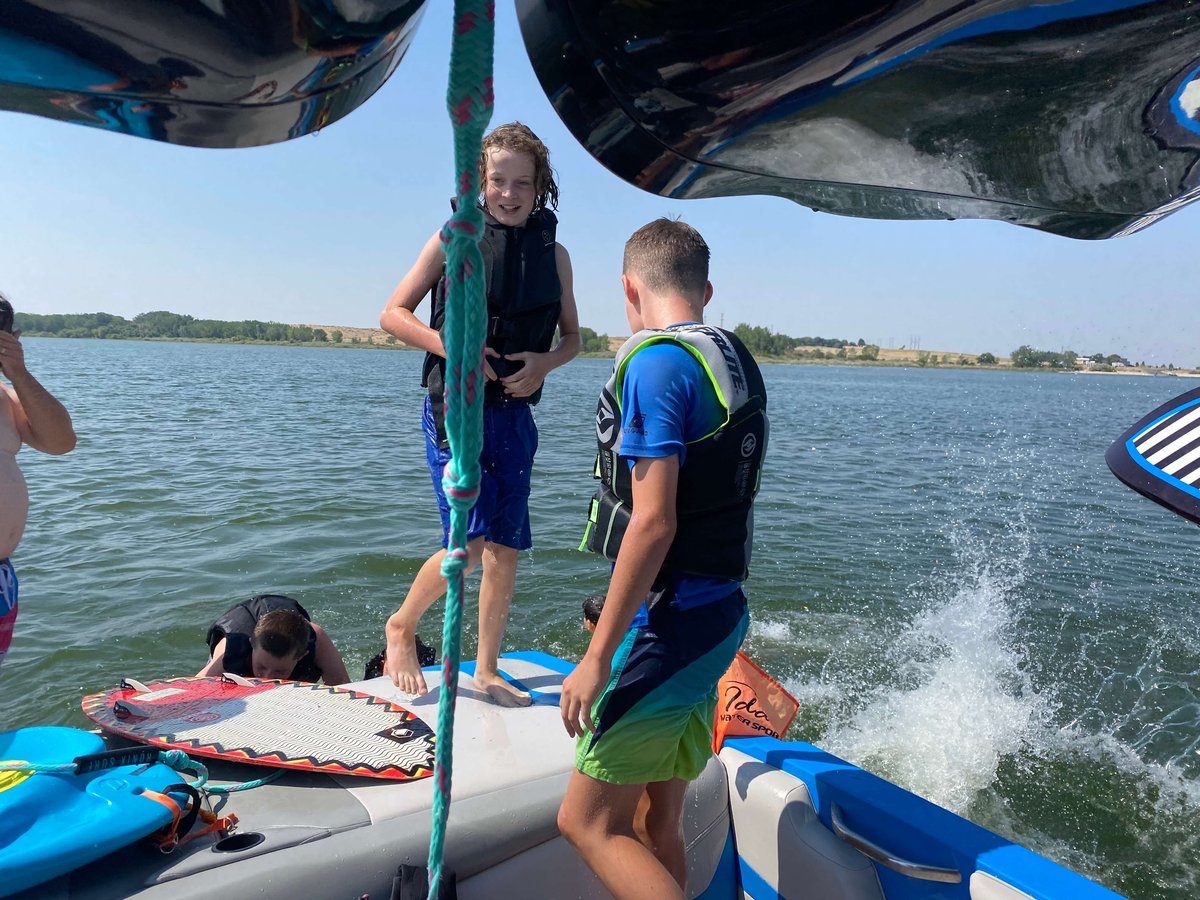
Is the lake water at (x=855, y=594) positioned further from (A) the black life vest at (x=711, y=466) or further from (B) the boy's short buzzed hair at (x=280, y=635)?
(A) the black life vest at (x=711, y=466)

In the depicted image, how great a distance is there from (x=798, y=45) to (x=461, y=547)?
33.1 inches

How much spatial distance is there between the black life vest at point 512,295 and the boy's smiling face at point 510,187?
38 millimetres

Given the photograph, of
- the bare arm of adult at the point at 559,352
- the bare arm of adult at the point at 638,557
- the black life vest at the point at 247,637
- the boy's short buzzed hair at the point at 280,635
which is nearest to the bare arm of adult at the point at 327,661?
the black life vest at the point at 247,637

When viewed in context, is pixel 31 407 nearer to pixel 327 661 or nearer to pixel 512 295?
pixel 512 295

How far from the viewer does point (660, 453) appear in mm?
1807

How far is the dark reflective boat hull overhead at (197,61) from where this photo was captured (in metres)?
0.77

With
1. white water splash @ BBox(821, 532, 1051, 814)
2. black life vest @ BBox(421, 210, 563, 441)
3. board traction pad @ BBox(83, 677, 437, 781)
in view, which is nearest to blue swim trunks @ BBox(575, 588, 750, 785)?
board traction pad @ BBox(83, 677, 437, 781)

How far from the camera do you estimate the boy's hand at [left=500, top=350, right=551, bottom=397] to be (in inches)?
113

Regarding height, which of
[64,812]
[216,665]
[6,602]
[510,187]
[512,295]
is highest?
[510,187]

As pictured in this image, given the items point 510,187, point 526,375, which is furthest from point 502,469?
point 510,187

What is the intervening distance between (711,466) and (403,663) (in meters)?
1.60

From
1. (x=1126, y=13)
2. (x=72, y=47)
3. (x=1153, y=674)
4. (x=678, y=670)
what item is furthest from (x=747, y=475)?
(x=1153, y=674)

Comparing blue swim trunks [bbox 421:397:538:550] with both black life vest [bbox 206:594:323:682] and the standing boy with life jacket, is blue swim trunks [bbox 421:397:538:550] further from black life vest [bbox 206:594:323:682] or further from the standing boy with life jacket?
black life vest [bbox 206:594:323:682]

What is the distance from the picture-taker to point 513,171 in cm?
279
